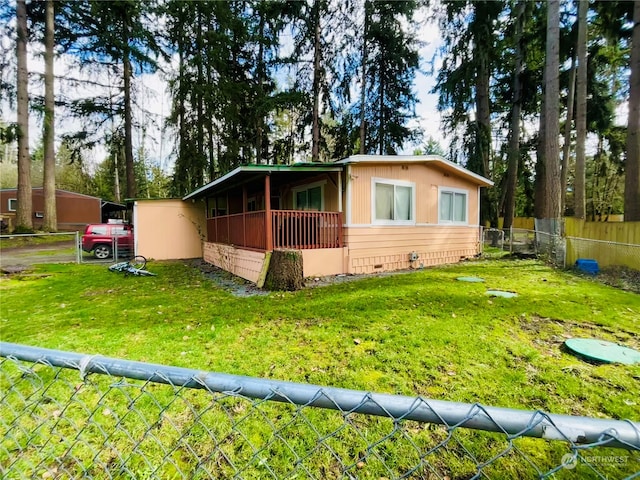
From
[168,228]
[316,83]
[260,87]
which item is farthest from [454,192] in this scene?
[260,87]

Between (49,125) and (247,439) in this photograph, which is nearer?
(247,439)

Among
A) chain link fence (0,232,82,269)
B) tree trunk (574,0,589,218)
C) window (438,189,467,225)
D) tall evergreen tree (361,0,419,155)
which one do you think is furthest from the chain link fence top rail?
tall evergreen tree (361,0,419,155)

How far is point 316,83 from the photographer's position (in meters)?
16.2

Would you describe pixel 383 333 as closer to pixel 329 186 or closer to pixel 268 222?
pixel 268 222

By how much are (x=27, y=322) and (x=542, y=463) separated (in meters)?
6.51

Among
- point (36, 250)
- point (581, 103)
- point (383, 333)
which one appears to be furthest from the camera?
point (36, 250)

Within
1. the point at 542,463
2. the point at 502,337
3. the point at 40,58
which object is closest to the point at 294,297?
the point at 502,337

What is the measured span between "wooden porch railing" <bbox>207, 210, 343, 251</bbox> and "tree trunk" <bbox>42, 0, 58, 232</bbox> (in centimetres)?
1319

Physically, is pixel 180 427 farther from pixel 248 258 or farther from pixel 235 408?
pixel 248 258

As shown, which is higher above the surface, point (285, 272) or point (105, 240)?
point (105, 240)

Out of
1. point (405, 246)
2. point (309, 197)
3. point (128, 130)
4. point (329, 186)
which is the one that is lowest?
point (405, 246)

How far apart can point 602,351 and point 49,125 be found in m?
20.8

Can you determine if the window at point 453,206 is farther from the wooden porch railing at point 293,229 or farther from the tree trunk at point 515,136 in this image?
the tree trunk at point 515,136

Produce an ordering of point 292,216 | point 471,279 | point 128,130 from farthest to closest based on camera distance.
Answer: point 128,130, point 292,216, point 471,279
